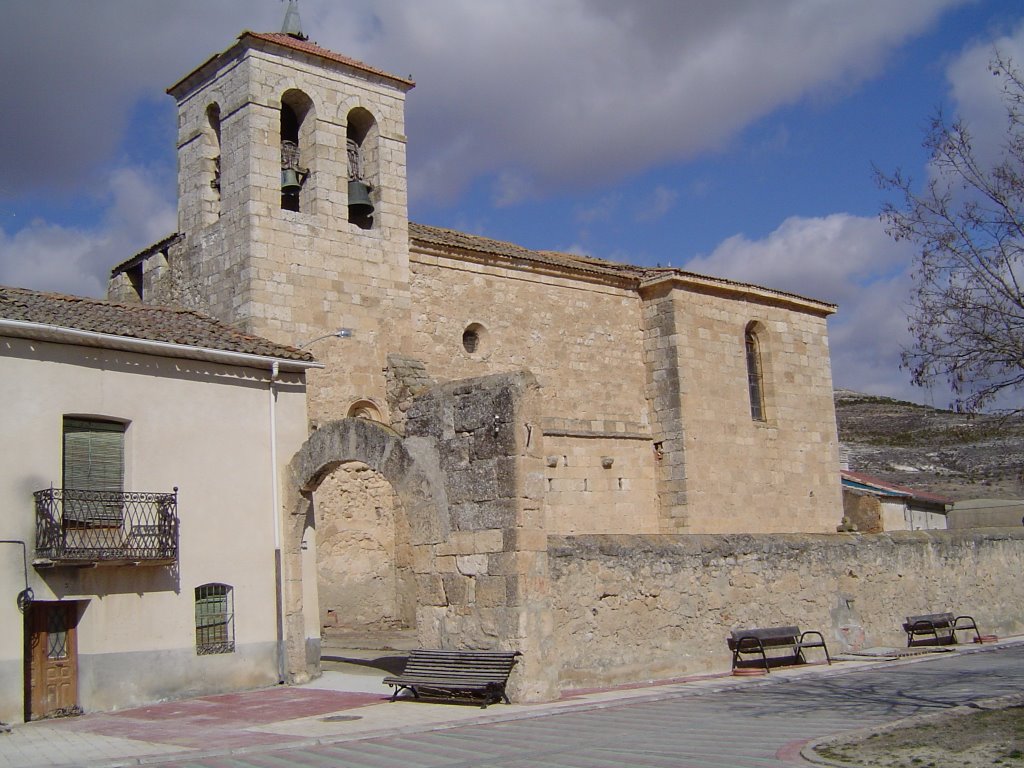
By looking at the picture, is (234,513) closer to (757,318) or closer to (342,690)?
(342,690)

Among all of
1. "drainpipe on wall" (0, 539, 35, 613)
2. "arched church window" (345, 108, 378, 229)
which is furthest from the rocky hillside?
"drainpipe on wall" (0, 539, 35, 613)

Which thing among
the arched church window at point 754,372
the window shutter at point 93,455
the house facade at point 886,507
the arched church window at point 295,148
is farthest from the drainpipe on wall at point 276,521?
the house facade at point 886,507

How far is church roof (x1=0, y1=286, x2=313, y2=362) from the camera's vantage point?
12.7 meters

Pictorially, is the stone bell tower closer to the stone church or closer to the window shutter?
the stone church

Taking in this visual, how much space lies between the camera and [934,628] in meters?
16.2

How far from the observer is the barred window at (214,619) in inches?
535

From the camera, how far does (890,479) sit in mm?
40938

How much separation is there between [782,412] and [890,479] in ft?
60.8

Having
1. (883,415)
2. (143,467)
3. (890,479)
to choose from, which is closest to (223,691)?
(143,467)

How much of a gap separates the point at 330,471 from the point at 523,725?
208 inches

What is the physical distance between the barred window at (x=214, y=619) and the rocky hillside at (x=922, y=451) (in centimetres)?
2002

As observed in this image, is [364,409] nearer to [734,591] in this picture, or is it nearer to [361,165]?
[361,165]

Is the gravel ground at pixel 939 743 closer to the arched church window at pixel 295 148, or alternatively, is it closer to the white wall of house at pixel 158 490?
the white wall of house at pixel 158 490

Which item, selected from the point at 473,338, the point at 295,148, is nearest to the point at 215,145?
the point at 295,148
